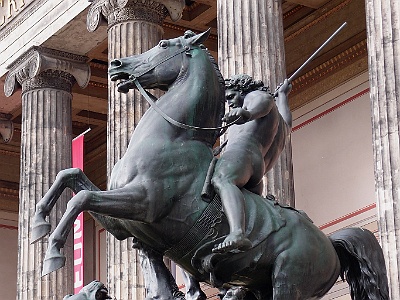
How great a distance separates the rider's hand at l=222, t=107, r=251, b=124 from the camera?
7508 millimetres

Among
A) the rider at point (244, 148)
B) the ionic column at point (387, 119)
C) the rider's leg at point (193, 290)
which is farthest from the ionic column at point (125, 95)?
the rider's leg at point (193, 290)

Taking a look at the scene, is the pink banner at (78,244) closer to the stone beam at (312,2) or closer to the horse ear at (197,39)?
the stone beam at (312,2)

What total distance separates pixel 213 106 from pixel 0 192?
27847mm

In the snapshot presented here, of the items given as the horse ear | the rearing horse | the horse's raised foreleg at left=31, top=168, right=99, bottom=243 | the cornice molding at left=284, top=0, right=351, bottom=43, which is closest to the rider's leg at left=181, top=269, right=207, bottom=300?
the rearing horse

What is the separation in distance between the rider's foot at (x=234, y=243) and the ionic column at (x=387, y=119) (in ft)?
28.7

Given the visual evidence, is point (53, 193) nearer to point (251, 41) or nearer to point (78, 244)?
point (251, 41)

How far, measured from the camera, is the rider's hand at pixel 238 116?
7508 mm

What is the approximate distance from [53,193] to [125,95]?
1483 centimetres

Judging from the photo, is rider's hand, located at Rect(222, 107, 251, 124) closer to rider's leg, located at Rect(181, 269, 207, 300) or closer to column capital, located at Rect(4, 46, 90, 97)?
rider's leg, located at Rect(181, 269, 207, 300)

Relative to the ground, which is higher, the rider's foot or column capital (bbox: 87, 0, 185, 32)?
column capital (bbox: 87, 0, 185, 32)

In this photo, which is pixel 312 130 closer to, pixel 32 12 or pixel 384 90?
pixel 32 12

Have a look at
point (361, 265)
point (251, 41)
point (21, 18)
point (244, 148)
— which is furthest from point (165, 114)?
point (21, 18)

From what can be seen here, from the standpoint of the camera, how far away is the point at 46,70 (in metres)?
25.8

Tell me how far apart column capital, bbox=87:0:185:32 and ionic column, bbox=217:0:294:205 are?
3.58 m
